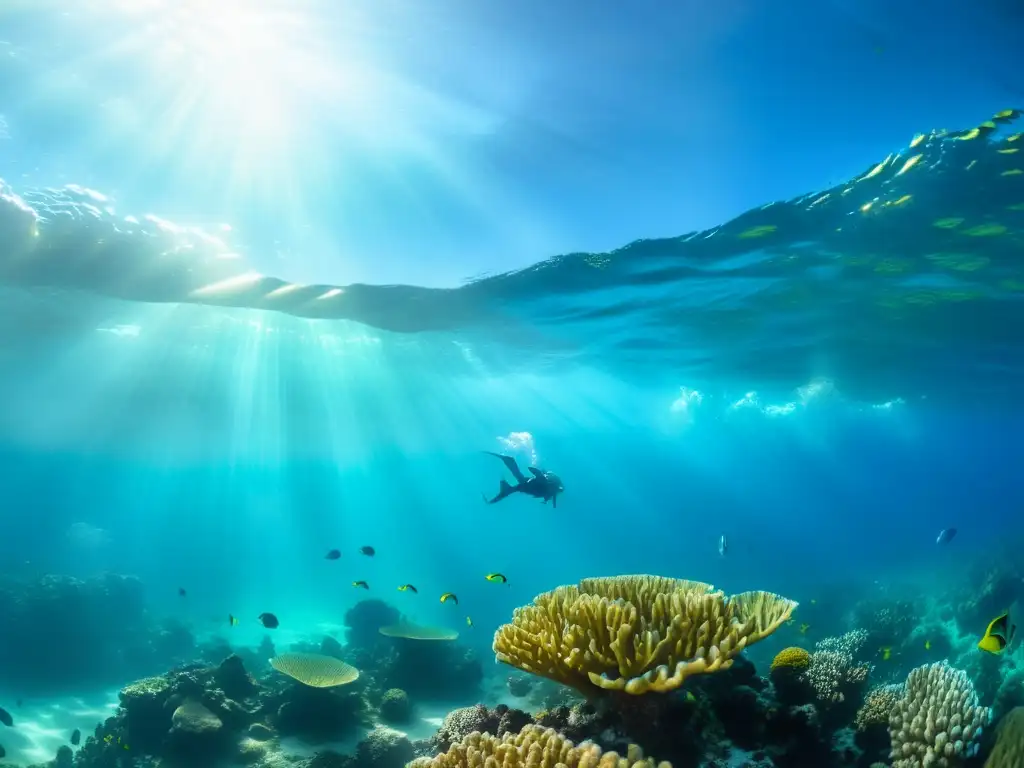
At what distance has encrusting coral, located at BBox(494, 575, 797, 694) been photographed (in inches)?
132

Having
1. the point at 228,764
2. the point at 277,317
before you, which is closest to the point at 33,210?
the point at 277,317

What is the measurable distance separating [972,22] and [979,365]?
25.2m

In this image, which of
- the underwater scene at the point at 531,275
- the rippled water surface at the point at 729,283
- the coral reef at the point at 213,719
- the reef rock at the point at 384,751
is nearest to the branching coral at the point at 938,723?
the underwater scene at the point at 531,275

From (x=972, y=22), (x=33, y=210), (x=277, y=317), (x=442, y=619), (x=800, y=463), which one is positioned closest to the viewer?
(x=972, y=22)

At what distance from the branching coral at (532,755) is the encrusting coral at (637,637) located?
1.31 ft

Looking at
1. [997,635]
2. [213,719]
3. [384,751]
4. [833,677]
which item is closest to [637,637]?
[833,677]

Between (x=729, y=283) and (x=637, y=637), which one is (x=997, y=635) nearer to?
(x=637, y=637)

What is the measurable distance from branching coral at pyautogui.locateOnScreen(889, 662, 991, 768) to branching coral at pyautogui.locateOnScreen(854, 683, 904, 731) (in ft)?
0.50

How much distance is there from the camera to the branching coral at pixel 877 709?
4.41 m

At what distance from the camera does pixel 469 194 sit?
14875mm

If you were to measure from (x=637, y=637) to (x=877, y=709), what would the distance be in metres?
2.49

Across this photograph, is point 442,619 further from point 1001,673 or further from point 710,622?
point 710,622

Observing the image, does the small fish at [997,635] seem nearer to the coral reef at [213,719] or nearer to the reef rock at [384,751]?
the reef rock at [384,751]

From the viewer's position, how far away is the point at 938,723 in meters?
3.96
